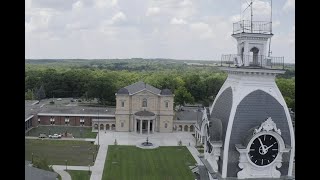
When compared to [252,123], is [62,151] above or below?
below

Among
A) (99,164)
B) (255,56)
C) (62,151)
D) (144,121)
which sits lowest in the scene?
(99,164)

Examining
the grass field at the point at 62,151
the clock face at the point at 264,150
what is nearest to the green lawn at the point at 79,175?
the grass field at the point at 62,151

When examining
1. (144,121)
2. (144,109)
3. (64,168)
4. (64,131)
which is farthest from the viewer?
(144,109)

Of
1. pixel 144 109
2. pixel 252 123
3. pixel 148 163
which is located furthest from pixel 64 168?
pixel 252 123

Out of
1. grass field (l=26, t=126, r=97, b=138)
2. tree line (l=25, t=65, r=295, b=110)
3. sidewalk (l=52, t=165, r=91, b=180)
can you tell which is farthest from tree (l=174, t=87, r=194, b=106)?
sidewalk (l=52, t=165, r=91, b=180)

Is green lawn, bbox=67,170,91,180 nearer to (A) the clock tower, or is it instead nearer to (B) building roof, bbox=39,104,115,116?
(A) the clock tower

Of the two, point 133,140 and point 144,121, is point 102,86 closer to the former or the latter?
point 144,121
